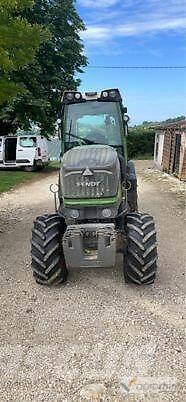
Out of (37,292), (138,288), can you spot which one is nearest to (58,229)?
(37,292)

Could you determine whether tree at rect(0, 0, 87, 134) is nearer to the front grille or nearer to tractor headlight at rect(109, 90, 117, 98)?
tractor headlight at rect(109, 90, 117, 98)

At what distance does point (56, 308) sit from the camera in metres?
5.05

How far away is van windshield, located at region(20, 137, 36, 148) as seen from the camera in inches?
810

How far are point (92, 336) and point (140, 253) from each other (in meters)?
1.23

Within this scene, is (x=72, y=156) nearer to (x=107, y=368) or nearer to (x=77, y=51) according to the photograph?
(x=107, y=368)

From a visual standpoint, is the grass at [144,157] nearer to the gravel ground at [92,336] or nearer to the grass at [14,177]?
the grass at [14,177]

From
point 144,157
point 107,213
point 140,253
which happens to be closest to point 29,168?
point 107,213

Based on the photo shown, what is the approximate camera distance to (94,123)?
6.57 meters

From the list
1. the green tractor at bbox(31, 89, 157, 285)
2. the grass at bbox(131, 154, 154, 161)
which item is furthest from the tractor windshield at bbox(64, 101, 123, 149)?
the grass at bbox(131, 154, 154, 161)

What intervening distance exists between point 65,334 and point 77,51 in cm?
2131

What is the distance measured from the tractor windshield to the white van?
13968 mm

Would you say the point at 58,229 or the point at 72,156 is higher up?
the point at 72,156

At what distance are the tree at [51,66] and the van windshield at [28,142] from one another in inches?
46.8

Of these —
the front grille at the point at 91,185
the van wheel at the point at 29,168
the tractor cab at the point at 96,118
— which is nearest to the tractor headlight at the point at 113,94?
the tractor cab at the point at 96,118
